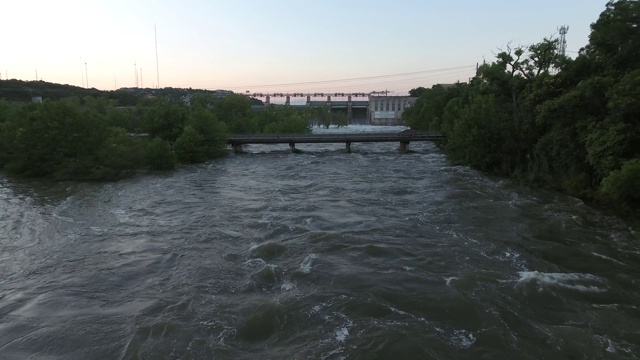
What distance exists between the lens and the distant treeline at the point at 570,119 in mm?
23359

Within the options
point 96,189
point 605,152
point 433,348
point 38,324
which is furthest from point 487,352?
point 96,189

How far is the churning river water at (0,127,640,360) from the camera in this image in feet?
40.1

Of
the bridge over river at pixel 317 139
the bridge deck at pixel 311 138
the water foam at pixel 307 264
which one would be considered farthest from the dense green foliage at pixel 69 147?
the water foam at pixel 307 264

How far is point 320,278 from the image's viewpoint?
1641 centimetres

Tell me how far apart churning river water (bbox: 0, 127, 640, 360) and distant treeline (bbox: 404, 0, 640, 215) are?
2627mm

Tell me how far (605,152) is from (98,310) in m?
25.3

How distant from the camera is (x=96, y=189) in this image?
36.8 m

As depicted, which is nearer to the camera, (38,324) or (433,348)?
(433,348)

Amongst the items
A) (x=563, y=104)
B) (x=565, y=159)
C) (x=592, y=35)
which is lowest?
(x=565, y=159)

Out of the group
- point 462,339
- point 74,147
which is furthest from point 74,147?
point 462,339

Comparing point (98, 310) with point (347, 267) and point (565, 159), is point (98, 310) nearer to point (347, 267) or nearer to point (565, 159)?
point (347, 267)

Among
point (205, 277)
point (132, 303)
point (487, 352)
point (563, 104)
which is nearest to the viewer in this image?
point (487, 352)

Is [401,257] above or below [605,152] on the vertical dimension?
below

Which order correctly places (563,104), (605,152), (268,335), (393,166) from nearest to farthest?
(268,335), (605,152), (563,104), (393,166)
